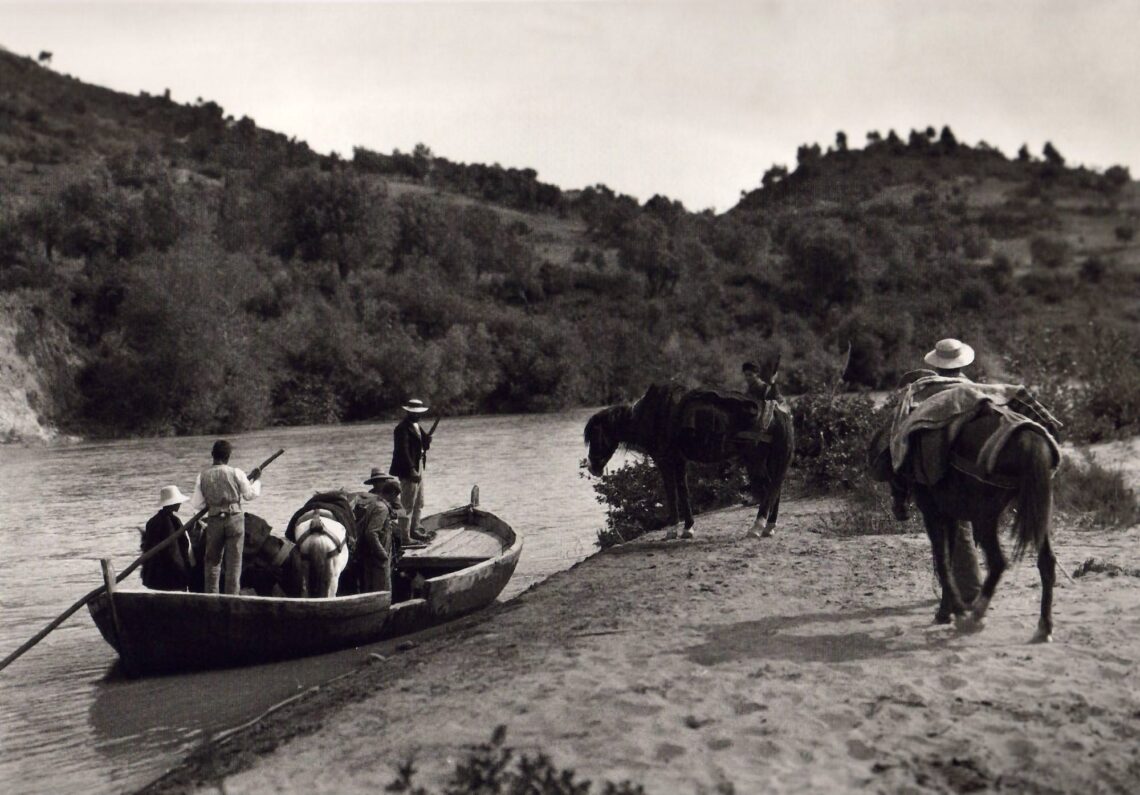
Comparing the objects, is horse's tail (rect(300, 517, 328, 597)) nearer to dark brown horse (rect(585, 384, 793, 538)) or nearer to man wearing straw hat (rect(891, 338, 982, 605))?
dark brown horse (rect(585, 384, 793, 538))

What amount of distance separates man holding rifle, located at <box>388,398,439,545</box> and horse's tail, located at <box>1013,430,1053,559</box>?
8.67 meters

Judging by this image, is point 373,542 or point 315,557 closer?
point 315,557

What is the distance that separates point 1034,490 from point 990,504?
0.49m

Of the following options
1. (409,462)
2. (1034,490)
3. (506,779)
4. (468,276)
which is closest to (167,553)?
(409,462)

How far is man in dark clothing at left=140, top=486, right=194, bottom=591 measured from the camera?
1068 centimetres

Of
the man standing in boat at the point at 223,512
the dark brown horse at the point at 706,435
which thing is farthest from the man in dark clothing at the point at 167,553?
the dark brown horse at the point at 706,435

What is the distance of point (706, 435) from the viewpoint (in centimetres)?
1247

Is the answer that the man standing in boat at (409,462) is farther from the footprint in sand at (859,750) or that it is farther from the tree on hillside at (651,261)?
the tree on hillside at (651,261)

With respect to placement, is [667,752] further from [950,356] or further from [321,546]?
[321,546]

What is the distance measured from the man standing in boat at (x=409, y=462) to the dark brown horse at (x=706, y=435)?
9.57 ft

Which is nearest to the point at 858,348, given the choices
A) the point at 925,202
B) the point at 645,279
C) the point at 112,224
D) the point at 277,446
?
the point at 645,279

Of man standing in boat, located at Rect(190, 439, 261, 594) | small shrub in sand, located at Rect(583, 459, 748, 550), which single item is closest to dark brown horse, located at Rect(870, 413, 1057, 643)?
man standing in boat, located at Rect(190, 439, 261, 594)

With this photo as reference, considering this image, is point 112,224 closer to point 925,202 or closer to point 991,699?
point 991,699

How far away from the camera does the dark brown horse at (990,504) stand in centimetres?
731
